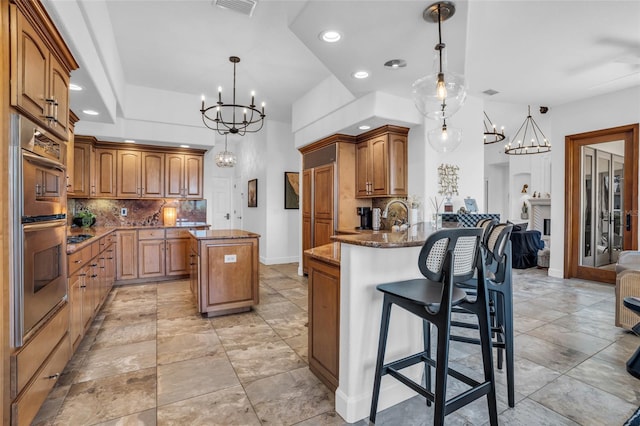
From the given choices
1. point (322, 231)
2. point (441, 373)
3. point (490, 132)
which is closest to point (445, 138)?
point (322, 231)

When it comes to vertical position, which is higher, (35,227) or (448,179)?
(448,179)

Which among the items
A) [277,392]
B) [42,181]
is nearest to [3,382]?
[42,181]

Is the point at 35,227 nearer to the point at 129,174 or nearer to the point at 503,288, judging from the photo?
the point at 503,288

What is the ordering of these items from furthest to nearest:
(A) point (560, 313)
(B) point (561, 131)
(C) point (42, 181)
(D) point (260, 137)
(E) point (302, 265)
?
(D) point (260, 137) < (E) point (302, 265) < (B) point (561, 131) < (A) point (560, 313) < (C) point (42, 181)

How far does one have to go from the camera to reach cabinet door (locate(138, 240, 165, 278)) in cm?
532

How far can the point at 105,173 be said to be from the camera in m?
5.44

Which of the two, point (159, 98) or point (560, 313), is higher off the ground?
point (159, 98)

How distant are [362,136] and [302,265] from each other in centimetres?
253

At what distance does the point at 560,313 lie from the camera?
12.3 ft

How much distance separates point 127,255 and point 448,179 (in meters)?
5.08

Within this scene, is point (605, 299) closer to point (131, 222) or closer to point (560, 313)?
point (560, 313)

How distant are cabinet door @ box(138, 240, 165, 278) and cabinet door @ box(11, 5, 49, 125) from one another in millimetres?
3683

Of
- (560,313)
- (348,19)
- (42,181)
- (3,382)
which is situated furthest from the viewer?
(560,313)

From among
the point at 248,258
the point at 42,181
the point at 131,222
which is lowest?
the point at 248,258
